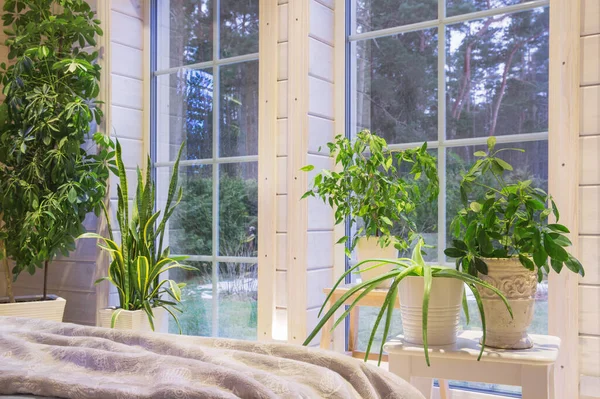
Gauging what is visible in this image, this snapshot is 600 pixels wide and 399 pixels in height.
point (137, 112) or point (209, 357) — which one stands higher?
point (137, 112)

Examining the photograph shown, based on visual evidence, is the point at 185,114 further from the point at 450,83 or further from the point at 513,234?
the point at 513,234

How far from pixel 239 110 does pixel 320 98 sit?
548 mm

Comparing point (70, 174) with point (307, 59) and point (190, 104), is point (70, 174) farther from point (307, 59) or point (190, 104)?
point (307, 59)

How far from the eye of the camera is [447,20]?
287 cm

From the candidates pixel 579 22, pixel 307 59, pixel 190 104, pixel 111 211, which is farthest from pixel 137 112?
pixel 579 22

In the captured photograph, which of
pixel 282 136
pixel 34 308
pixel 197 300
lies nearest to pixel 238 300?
pixel 197 300

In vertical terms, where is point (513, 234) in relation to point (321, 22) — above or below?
below

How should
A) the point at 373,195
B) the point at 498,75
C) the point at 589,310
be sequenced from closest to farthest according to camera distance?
the point at 589,310 → the point at 373,195 → the point at 498,75

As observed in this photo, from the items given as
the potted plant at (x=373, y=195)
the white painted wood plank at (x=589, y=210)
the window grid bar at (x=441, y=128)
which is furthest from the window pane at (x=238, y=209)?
the white painted wood plank at (x=589, y=210)

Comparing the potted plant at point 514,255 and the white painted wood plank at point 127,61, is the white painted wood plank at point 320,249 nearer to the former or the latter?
the potted plant at point 514,255

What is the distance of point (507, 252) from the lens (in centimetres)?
159

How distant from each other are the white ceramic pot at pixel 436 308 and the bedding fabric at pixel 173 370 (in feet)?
→ 1.28

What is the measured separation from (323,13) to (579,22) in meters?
1.20

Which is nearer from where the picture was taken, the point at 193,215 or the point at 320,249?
the point at 320,249
